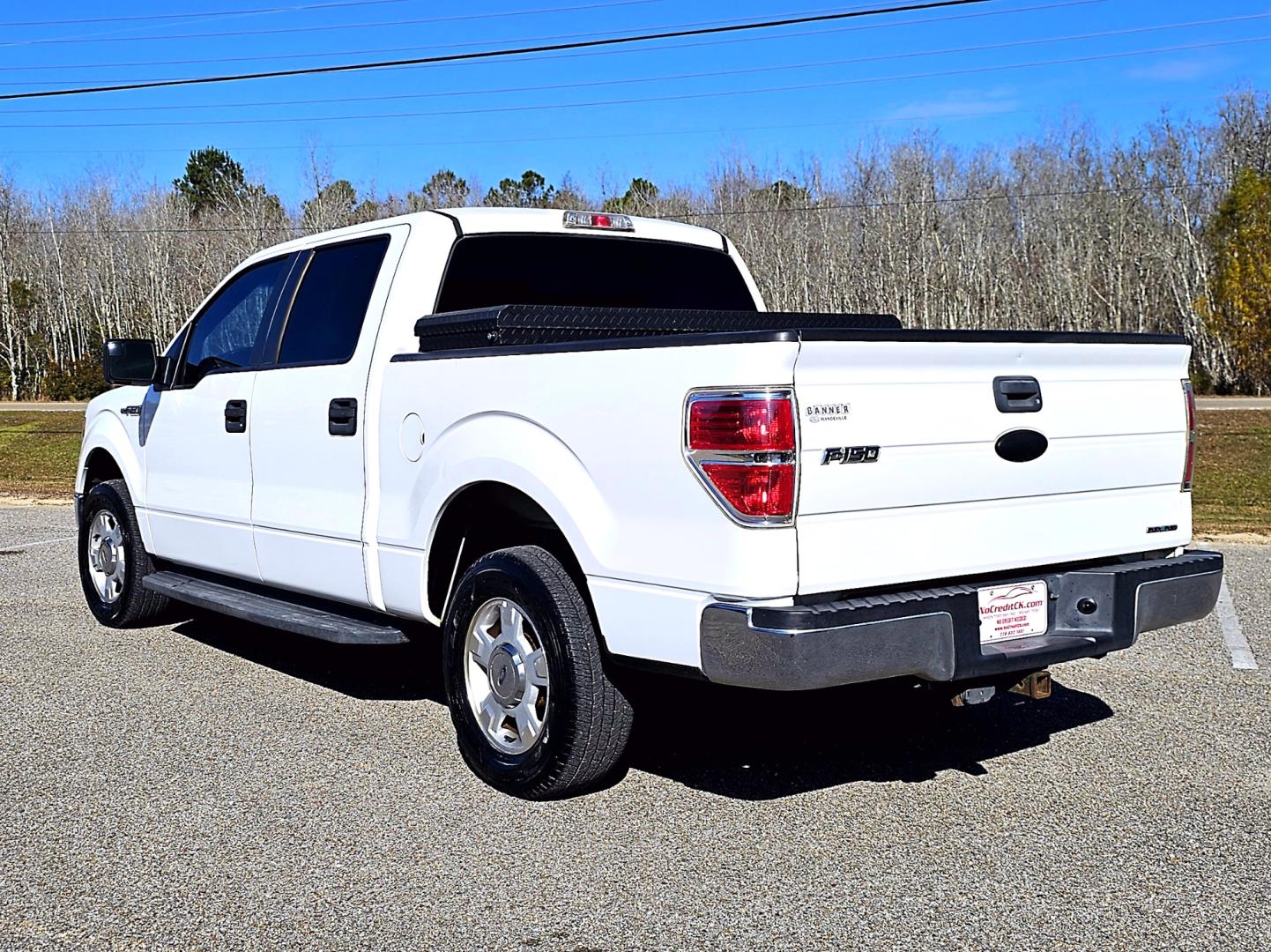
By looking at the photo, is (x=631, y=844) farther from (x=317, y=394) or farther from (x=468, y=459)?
(x=317, y=394)

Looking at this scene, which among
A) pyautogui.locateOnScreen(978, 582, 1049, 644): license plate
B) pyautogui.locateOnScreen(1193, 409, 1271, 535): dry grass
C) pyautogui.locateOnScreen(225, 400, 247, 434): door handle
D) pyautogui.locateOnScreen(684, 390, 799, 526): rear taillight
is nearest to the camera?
pyautogui.locateOnScreen(684, 390, 799, 526): rear taillight

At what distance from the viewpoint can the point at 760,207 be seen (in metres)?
56.3

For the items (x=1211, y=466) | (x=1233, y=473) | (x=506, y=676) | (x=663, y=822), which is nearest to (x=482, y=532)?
(x=506, y=676)

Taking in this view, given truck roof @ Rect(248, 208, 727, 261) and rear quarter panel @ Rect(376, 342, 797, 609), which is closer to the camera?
rear quarter panel @ Rect(376, 342, 797, 609)

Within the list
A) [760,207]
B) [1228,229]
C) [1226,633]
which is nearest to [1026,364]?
[1226,633]

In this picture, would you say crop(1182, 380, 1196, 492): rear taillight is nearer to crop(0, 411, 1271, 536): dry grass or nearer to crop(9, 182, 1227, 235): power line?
crop(0, 411, 1271, 536): dry grass

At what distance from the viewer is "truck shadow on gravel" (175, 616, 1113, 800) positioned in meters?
5.06

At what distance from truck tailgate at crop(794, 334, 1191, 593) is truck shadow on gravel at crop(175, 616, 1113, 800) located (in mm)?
957

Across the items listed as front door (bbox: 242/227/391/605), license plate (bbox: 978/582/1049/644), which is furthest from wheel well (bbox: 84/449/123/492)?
license plate (bbox: 978/582/1049/644)

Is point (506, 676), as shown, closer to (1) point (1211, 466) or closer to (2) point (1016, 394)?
(2) point (1016, 394)

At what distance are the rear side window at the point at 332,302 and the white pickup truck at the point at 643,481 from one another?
17 millimetres

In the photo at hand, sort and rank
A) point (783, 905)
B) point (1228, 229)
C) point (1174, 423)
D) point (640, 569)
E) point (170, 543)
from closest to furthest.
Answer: point (783, 905) → point (640, 569) → point (1174, 423) → point (170, 543) → point (1228, 229)

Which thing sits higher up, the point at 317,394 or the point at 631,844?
the point at 317,394

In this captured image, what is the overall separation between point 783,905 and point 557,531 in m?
1.67
